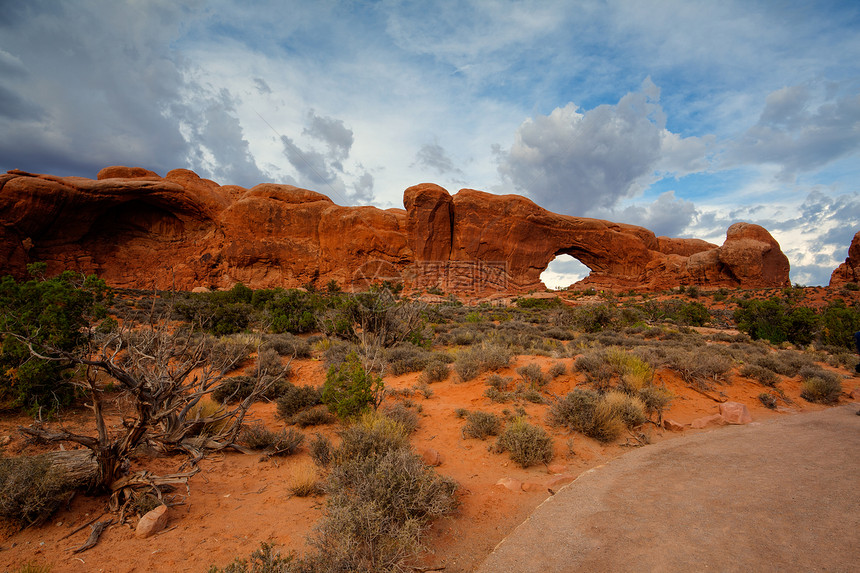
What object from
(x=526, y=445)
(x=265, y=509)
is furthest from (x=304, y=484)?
(x=526, y=445)

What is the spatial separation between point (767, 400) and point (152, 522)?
898 centimetres

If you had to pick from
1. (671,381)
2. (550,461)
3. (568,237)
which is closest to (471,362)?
(550,461)

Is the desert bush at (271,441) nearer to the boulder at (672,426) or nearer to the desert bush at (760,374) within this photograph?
the boulder at (672,426)

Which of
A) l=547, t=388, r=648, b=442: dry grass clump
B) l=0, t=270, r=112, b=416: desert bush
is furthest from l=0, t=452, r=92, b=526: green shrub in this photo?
l=547, t=388, r=648, b=442: dry grass clump

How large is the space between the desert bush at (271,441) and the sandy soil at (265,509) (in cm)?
14

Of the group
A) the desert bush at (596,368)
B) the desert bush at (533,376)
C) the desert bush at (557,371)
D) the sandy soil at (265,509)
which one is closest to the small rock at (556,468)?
the sandy soil at (265,509)

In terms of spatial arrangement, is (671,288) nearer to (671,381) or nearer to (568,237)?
(568,237)

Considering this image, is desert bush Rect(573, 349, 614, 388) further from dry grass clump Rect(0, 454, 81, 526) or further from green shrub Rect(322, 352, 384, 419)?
dry grass clump Rect(0, 454, 81, 526)

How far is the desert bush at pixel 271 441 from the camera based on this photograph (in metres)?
4.46

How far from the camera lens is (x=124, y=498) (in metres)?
3.18

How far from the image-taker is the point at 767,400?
6.33 m

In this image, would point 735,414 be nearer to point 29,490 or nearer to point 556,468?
point 556,468

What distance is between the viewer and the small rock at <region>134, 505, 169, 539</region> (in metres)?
2.85

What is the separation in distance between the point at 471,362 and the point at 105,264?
3933 centimetres
